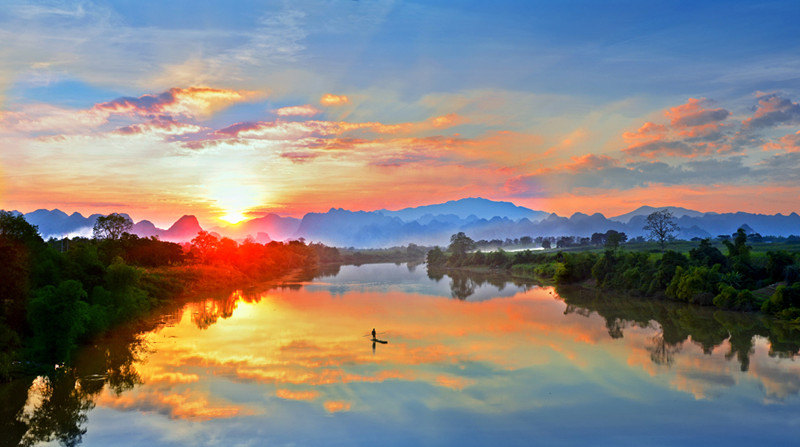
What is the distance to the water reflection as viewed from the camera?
21250 millimetres

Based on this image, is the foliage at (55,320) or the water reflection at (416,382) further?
the foliage at (55,320)

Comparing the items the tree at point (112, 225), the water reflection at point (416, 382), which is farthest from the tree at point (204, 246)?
the water reflection at point (416, 382)

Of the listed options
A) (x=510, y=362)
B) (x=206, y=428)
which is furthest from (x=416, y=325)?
(x=206, y=428)

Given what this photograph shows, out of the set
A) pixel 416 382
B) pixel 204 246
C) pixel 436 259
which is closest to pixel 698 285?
pixel 416 382

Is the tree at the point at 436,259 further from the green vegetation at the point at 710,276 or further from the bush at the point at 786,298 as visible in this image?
the bush at the point at 786,298

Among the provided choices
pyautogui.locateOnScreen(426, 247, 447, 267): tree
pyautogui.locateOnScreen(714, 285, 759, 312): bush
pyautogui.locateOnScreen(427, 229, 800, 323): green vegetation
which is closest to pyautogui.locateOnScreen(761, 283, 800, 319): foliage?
pyautogui.locateOnScreen(427, 229, 800, 323): green vegetation

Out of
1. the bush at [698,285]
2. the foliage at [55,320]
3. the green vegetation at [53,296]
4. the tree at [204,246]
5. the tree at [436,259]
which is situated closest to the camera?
the green vegetation at [53,296]

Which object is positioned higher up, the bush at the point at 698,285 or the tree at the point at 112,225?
the tree at the point at 112,225

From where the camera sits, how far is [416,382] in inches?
1094

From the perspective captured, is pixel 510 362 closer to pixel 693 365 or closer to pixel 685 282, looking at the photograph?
pixel 693 365

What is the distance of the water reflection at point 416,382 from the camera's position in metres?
21.2

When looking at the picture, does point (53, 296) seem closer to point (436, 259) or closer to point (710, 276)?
point (710, 276)

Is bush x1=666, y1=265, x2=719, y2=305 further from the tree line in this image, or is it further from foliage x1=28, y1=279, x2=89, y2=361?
foliage x1=28, y1=279, x2=89, y2=361

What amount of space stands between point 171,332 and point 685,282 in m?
57.9
